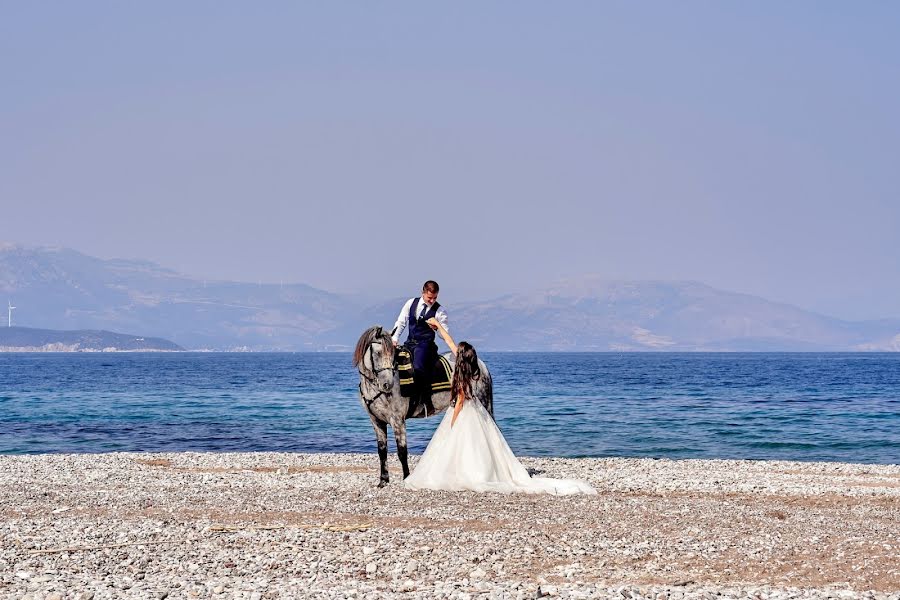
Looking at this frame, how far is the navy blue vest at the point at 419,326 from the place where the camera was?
18703 millimetres

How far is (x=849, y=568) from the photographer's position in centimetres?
1210

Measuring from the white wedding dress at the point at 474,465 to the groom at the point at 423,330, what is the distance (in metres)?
0.88

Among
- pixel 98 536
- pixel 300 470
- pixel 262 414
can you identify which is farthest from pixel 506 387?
pixel 98 536

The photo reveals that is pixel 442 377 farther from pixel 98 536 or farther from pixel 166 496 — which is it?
pixel 98 536

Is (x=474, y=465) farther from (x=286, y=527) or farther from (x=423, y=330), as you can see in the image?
(x=286, y=527)

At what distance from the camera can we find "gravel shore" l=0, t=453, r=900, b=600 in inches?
430

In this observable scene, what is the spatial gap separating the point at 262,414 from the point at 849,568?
4325 centimetres

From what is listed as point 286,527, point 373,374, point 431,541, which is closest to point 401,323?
point 373,374

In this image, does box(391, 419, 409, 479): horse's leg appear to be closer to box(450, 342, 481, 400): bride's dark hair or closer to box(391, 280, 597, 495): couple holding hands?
box(391, 280, 597, 495): couple holding hands

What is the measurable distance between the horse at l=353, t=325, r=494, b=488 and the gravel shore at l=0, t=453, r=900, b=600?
121 cm

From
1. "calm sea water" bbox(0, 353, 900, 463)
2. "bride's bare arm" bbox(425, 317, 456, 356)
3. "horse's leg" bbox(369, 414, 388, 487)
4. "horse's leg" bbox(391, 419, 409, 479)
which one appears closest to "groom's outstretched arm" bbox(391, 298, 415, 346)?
"bride's bare arm" bbox(425, 317, 456, 356)

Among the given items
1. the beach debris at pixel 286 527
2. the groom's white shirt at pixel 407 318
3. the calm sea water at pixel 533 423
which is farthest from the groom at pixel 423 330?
the calm sea water at pixel 533 423

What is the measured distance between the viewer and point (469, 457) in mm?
18438

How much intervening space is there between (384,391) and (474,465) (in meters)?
2.15
